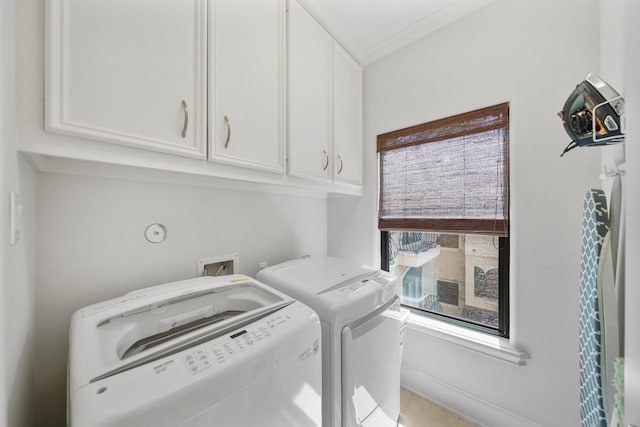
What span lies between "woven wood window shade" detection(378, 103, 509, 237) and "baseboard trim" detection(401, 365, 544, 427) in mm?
1019

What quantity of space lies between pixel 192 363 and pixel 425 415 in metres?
1.64

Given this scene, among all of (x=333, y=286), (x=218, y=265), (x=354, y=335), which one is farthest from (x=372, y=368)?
(x=218, y=265)

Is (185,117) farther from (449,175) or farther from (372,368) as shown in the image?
(449,175)

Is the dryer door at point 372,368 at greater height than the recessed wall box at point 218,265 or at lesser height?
lesser

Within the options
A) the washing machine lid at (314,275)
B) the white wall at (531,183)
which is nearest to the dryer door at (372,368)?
the washing machine lid at (314,275)

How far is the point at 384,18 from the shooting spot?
1517 mm

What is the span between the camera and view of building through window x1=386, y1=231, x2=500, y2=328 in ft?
4.74

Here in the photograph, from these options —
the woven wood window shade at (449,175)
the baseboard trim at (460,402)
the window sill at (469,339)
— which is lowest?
the baseboard trim at (460,402)

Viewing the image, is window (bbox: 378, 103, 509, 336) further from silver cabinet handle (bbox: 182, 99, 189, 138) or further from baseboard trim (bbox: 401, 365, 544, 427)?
silver cabinet handle (bbox: 182, 99, 189, 138)

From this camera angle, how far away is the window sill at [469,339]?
126 centimetres

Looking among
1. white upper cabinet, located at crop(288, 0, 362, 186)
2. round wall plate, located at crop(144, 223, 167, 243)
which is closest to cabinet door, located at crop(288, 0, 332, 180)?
white upper cabinet, located at crop(288, 0, 362, 186)

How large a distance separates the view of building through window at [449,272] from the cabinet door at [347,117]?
64 centimetres

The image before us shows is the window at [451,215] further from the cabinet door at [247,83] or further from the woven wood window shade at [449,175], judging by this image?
the cabinet door at [247,83]

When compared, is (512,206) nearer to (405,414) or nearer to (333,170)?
(333,170)
